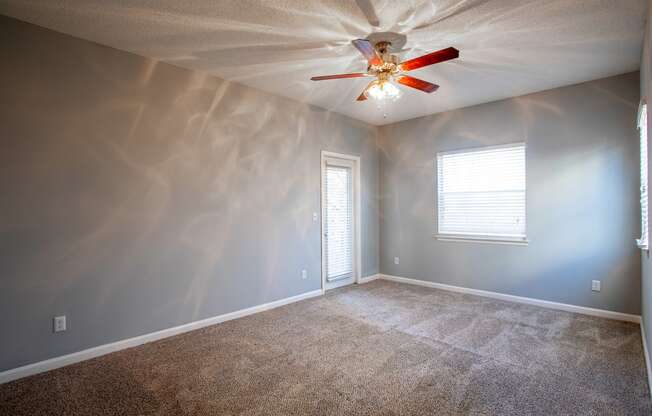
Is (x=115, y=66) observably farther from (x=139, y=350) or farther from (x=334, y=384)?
(x=334, y=384)

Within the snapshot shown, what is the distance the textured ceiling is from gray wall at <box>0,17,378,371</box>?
12.3 inches

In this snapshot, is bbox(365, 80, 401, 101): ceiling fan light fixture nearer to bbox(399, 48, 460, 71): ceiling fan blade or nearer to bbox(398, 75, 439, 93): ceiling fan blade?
bbox(398, 75, 439, 93): ceiling fan blade

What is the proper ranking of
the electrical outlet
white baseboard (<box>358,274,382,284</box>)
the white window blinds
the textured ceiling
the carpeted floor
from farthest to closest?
white baseboard (<box>358,274,382,284</box>), the white window blinds, the electrical outlet, the textured ceiling, the carpeted floor

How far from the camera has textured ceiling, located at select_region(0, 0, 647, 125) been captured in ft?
8.14

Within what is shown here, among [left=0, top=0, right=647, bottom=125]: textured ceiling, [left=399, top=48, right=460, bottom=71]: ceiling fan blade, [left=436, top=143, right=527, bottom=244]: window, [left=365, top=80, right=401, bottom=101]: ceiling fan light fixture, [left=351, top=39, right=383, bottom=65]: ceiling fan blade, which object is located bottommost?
[left=436, top=143, right=527, bottom=244]: window

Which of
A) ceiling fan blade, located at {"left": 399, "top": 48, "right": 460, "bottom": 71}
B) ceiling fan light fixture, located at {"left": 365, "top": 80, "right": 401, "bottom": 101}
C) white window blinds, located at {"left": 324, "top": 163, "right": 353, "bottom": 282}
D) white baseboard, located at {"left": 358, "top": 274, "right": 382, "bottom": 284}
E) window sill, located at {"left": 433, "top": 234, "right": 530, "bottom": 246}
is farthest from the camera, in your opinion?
white baseboard, located at {"left": 358, "top": 274, "right": 382, "bottom": 284}

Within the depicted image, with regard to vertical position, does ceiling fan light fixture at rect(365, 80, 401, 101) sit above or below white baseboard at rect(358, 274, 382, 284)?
above

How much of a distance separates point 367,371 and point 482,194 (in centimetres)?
319

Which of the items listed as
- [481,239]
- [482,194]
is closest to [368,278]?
[481,239]

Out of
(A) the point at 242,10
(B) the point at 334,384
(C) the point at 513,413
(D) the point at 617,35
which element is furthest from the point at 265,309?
(D) the point at 617,35

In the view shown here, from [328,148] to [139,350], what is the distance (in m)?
3.43

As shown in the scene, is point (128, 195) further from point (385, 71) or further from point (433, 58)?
point (433, 58)

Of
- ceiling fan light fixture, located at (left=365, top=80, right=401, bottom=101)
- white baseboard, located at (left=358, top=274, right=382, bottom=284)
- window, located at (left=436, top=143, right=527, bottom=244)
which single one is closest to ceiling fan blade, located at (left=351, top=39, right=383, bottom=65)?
ceiling fan light fixture, located at (left=365, top=80, right=401, bottom=101)

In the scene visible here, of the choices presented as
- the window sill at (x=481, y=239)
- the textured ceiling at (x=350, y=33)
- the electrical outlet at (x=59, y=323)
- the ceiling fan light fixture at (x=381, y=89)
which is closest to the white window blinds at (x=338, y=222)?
the window sill at (x=481, y=239)
